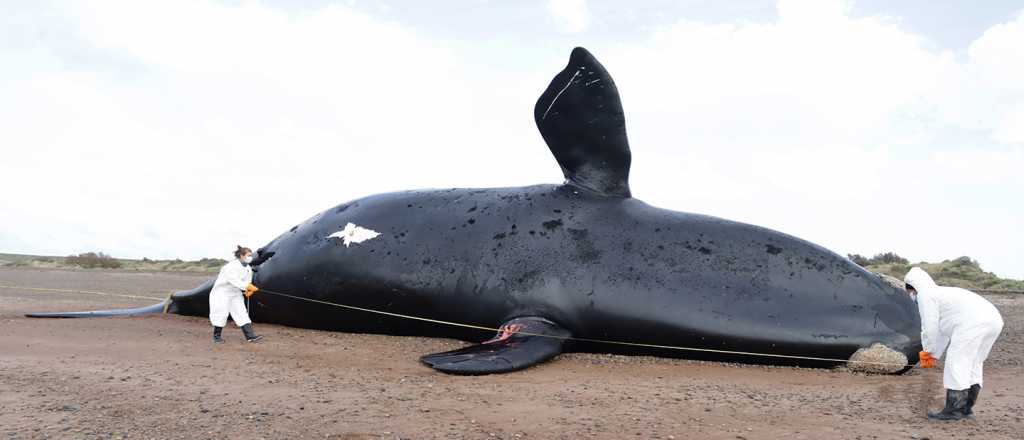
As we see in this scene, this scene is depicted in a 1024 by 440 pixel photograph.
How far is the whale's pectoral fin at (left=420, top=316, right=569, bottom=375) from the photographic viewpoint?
6.66 m

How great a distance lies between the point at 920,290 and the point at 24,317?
12203mm

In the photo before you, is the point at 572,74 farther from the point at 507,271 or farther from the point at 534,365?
the point at 534,365

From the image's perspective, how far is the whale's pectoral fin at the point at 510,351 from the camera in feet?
21.9

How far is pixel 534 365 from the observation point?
7152 mm

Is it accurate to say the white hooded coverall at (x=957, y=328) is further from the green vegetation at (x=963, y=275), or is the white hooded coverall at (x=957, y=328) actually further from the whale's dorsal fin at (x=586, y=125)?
the green vegetation at (x=963, y=275)

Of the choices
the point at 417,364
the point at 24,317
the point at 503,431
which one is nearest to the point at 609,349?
the point at 417,364

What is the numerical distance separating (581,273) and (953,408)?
3771mm

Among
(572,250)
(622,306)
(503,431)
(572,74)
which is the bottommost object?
(503,431)

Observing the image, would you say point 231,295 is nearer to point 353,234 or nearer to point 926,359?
point 353,234

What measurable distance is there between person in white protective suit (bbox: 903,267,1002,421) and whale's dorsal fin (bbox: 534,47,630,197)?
3.45 m

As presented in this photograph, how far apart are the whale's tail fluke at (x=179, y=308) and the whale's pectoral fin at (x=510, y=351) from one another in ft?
18.3

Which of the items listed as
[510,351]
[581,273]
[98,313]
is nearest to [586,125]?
[581,273]

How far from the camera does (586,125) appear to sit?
861cm

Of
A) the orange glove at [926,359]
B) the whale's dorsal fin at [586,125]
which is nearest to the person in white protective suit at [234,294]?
the whale's dorsal fin at [586,125]
